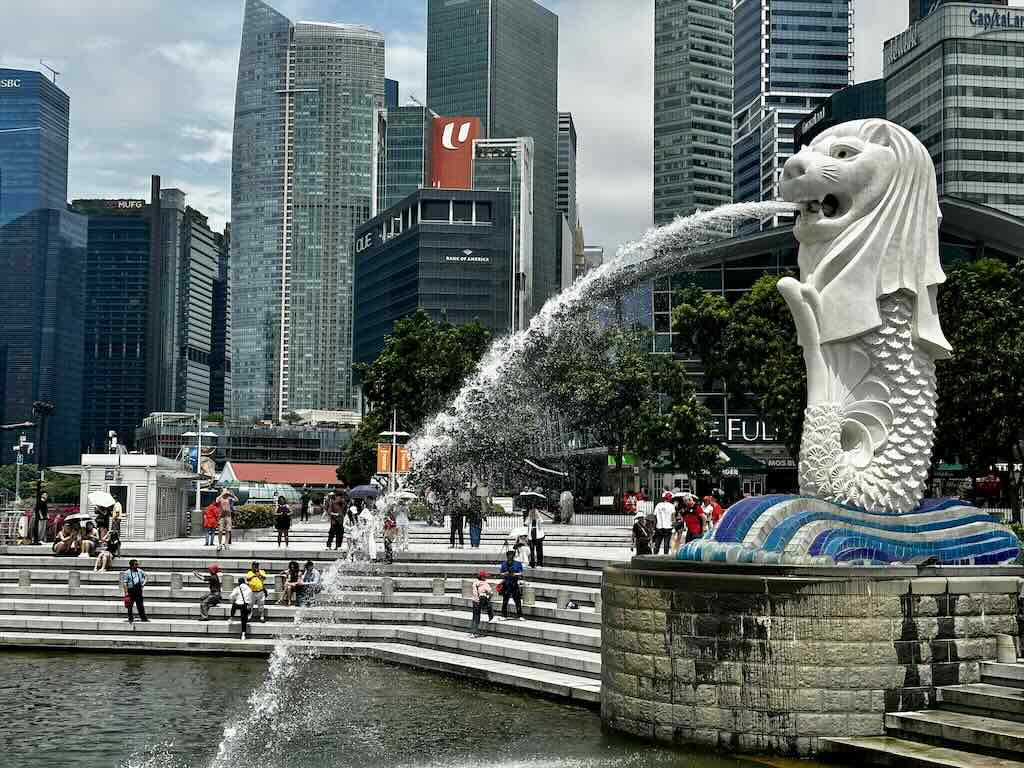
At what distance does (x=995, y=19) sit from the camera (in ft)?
412

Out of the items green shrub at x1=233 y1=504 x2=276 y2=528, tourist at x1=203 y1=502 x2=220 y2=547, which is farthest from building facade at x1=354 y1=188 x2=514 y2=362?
tourist at x1=203 y1=502 x2=220 y2=547

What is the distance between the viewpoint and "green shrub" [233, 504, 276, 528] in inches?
1626

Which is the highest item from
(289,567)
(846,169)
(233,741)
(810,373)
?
(846,169)

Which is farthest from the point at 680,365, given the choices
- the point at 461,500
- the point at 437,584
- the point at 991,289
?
the point at 437,584

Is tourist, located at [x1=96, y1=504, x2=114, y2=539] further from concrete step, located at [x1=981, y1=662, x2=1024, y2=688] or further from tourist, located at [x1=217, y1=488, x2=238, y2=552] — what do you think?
concrete step, located at [x1=981, y1=662, x2=1024, y2=688]

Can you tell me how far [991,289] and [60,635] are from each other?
109 ft

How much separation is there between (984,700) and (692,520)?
12576 mm

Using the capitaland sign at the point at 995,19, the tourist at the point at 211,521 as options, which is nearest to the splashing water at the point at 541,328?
the tourist at the point at 211,521

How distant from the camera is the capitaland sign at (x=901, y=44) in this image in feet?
423

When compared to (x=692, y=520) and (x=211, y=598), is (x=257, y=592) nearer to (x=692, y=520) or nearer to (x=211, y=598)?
(x=211, y=598)

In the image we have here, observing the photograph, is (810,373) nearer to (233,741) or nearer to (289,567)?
(233,741)

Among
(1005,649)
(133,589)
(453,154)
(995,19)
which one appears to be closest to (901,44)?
(995,19)

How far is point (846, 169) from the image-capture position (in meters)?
19.6

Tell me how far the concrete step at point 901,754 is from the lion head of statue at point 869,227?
22.0 feet
